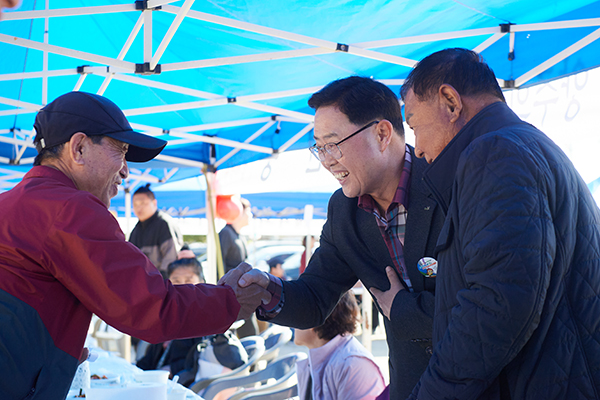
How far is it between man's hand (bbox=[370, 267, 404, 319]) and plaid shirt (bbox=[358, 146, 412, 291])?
0.21 ft

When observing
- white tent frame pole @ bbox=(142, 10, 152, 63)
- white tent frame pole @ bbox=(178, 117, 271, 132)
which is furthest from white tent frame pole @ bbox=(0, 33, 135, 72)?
white tent frame pole @ bbox=(178, 117, 271, 132)

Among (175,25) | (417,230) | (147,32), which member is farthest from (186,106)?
(417,230)

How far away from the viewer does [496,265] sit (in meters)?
1.05

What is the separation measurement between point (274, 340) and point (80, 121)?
11.3 ft

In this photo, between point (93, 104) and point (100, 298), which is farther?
point (93, 104)

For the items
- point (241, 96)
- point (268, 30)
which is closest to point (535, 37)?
point (268, 30)

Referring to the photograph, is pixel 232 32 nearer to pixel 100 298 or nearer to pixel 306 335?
pixel 306 335

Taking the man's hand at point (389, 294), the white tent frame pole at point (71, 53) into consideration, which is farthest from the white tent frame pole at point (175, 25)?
the man's hand at point (389, 294)

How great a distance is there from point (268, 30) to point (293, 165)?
2255 mm

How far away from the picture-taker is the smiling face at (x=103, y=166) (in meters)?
1.56

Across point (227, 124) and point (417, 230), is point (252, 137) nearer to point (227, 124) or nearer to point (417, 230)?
point (227, 124)

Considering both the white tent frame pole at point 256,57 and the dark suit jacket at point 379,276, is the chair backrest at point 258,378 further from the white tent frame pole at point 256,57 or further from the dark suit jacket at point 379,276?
the white tent frame pole at point 256,57

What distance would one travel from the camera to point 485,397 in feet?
3.74

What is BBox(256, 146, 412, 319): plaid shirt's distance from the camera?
1954 millimetres
